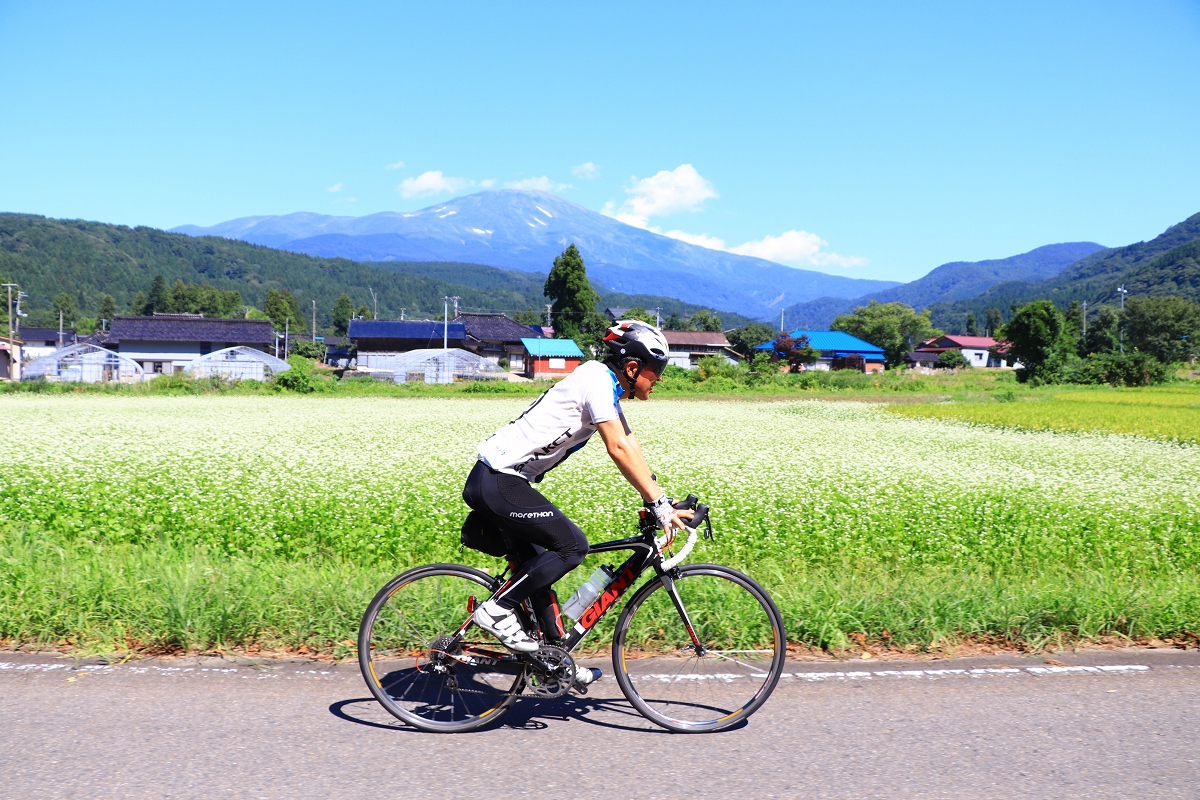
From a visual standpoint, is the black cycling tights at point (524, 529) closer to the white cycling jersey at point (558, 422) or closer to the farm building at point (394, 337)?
the white cycling jersey at point (558, 422)

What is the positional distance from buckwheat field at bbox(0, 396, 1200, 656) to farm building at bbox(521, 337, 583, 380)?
6076 cm

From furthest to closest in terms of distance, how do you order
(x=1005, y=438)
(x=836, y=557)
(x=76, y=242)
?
(x=76, y=242) → (x=1005, y=438) → (x=836, y=557)

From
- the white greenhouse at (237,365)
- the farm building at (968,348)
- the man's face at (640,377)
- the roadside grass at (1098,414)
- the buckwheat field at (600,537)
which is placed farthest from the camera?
the farm building at (968,348)

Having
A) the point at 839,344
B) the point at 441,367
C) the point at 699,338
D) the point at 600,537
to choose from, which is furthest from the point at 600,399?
the point at 839,344

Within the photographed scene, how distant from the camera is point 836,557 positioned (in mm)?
7180

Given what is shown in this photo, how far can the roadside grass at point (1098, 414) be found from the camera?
22.6 metres

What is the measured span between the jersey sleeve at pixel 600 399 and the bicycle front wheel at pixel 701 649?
2.97 feet

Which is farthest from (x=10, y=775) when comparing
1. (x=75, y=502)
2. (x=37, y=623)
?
(x=75, y=502)

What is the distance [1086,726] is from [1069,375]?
60.8m

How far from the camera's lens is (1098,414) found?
2742 centimetres

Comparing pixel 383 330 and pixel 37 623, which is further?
pixel 383 330

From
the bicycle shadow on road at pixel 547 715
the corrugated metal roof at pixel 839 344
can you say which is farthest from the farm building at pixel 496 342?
the bicycle shadow on road at pixel 547 715

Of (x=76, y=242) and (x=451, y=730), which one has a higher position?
(x=76, y=242)

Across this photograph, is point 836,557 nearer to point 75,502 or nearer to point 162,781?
point 162,781
